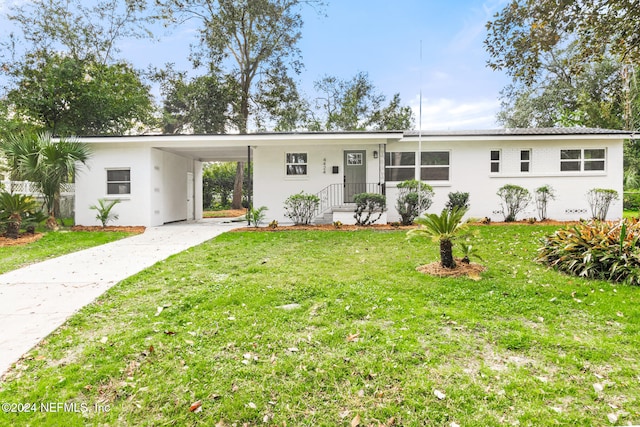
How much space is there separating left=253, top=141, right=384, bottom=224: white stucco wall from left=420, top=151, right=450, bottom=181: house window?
1.87 metres

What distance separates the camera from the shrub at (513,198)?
463 inches

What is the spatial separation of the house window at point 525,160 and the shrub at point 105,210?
47.5 ft

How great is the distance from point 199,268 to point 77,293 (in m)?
1.76

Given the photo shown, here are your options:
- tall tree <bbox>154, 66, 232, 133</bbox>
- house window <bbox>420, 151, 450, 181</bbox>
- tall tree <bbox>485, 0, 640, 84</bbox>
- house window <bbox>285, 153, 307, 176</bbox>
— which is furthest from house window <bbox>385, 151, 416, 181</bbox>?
tall tree <bbox>154, 66, 232, 133</bbox>

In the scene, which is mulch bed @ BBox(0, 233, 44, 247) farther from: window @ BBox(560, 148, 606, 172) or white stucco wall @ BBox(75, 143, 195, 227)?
window @ BBox(560, 148, 606, 172)

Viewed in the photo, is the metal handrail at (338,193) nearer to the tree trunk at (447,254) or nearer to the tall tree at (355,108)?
→ the tree trunk at (447,254)

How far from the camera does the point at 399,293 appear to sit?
4535 mm

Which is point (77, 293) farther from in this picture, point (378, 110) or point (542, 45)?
point (378, 110)

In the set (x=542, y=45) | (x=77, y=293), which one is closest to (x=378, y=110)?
(x=542, y=45)

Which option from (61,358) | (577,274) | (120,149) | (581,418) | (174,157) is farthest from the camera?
(174,157)

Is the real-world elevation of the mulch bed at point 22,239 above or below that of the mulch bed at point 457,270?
above

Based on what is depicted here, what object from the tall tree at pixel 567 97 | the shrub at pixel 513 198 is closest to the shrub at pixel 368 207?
the shrub at pixel 513 198

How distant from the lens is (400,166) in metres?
13.0

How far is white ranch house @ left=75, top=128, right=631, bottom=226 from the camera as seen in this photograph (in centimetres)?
1231
